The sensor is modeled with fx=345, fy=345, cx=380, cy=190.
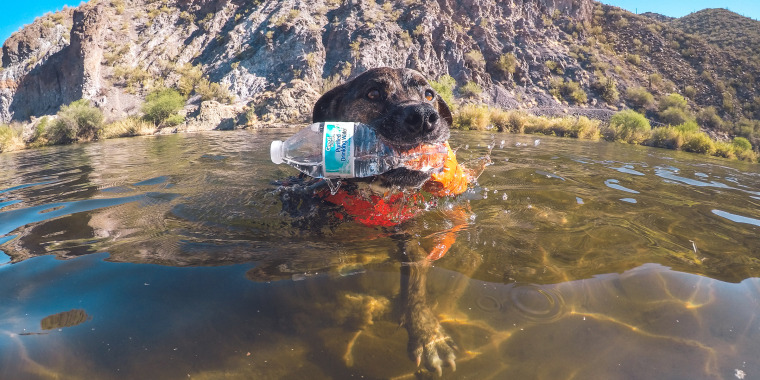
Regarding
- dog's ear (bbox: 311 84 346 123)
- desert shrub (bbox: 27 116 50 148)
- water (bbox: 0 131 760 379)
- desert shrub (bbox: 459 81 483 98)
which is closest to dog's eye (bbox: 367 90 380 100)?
dog's ear (bbox: 311 84 346 123)

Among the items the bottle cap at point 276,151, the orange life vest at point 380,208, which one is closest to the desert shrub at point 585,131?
the orange life vest at point 380,208

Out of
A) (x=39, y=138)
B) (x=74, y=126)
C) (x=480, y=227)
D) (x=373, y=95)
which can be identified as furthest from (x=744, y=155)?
(x=39, y=138)

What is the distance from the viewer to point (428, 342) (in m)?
1.47

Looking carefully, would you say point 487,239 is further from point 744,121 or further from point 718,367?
point 744,121

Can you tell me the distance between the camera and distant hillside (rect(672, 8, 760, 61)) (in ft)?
115

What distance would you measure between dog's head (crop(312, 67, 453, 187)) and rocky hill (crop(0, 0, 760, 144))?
20.5 m

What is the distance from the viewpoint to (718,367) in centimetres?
132

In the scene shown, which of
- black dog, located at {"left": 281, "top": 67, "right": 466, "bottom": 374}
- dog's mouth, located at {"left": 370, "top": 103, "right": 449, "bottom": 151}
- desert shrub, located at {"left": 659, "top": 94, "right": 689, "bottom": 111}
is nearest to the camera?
black dog, located at {"left": 281, "top": 67, "right": 466, "bottom": 374}

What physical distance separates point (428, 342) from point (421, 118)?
1.44 meters

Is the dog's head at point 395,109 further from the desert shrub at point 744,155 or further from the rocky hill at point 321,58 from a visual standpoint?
the rocky hill at point 321,58

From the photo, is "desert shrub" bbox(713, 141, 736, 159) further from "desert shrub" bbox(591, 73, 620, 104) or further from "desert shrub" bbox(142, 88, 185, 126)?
"desert shrub" bbox(142, 88, 185, 126)

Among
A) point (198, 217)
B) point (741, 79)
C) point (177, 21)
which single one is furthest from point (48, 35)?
point (741, 79)

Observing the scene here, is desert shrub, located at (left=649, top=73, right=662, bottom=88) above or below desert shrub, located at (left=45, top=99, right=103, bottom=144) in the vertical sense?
above

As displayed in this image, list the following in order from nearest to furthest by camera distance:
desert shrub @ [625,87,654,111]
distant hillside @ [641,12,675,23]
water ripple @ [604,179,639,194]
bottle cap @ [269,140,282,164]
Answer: bottle cap @ [269,140,282,164], water ripple @ [604,179,639,194], desert shrub @ [625,87,654,111], distant hillside @ [641,12,675,23]
